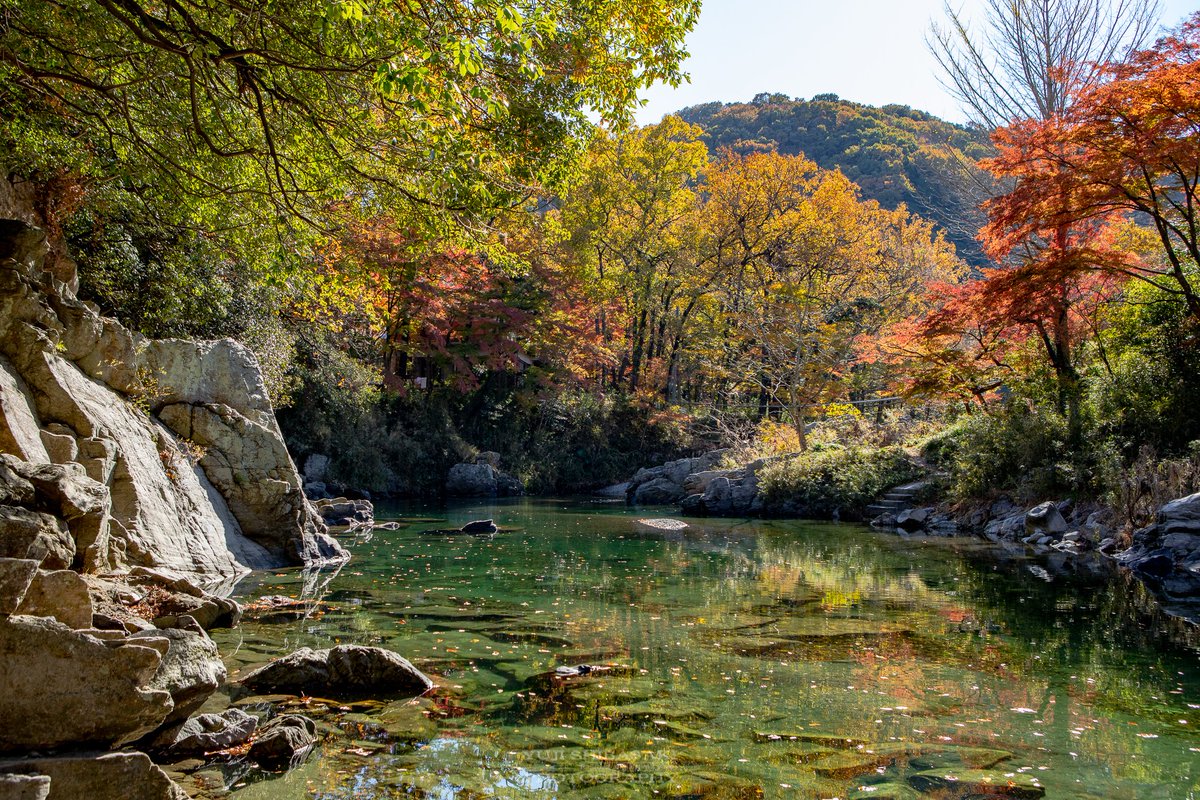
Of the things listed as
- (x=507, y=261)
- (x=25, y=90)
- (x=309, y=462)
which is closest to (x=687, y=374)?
(x=309, y=462)

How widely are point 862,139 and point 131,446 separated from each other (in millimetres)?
64223

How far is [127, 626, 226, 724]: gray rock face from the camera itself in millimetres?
3770

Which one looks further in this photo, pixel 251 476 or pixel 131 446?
pixel 251 476

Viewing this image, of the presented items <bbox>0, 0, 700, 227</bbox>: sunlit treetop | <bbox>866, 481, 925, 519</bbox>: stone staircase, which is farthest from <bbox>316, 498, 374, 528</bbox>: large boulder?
<bbox>866, 481, 925, 519</bbox>: stone staircase

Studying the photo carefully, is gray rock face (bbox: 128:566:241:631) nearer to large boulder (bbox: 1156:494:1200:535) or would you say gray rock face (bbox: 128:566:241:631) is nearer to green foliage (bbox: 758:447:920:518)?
large boulder (bbox: 1156:494:1200:535)

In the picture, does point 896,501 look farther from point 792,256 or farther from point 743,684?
point 743,684

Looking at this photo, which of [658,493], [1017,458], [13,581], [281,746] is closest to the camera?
[13,581]

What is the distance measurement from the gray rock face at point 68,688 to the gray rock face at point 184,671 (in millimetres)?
161

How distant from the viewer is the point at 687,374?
35562 millimetres

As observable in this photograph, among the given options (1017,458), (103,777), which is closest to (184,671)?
(103,777)

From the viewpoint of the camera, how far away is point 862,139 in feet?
207

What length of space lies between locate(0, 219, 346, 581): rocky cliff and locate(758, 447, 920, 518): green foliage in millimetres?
12712

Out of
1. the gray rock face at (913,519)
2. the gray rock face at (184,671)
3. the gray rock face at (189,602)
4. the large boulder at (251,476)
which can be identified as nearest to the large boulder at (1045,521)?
the gray rock face at (913,519)

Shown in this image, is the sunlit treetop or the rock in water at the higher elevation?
the sunlit treetop
